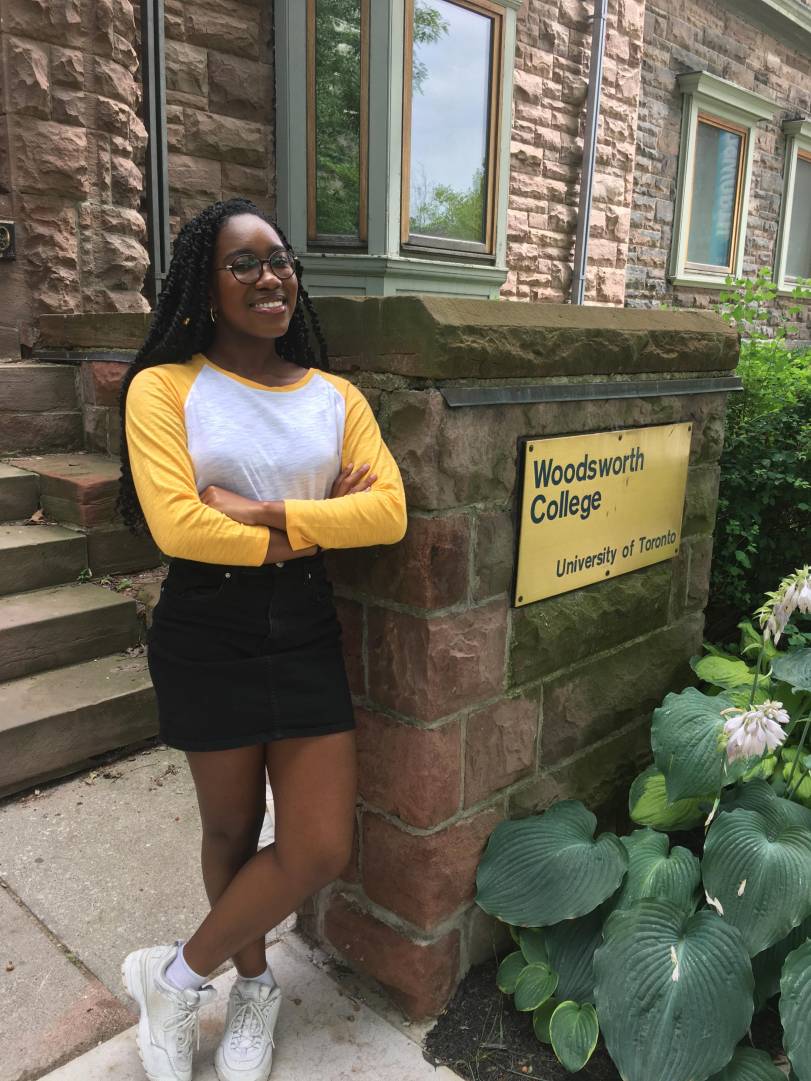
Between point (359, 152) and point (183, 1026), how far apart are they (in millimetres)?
5511

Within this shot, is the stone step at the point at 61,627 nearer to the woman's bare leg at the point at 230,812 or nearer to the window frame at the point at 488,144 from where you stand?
the woman's bare leg at the point at 230,812

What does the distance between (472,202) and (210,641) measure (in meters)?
6.05

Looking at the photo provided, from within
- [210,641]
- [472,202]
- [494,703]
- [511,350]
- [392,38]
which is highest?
[392,38]

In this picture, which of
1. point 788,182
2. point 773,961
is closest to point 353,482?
point 773,961

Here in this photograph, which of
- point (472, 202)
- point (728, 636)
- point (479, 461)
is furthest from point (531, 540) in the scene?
point (472, 202)

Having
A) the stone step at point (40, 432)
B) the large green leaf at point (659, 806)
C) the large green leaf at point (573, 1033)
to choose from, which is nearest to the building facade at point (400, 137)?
the stone step at point (40, 432)

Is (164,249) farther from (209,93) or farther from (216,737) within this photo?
(216,737)

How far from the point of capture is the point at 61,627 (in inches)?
128

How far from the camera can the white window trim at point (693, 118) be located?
29.5ft

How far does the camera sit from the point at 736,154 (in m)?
10.2

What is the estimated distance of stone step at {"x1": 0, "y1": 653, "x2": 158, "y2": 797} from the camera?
2822 mm

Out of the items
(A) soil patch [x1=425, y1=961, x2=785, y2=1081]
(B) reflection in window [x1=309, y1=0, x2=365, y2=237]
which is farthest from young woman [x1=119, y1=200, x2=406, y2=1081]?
(B) reflection in window [x1=309, y1=0, x2=365, y2=237]

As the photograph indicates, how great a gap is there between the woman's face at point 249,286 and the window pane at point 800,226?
11760 mm

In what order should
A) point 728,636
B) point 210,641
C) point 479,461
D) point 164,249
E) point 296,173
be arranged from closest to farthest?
1. point 210,641
2. point 479,461
3. point 728,636
4. point 164,249
5. point 296,173
